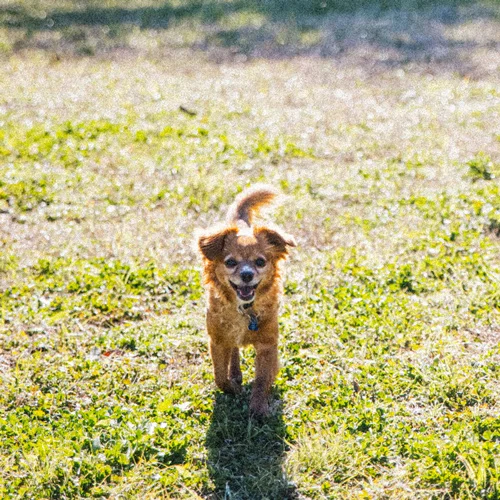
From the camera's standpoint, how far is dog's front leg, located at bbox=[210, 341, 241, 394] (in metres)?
4.55

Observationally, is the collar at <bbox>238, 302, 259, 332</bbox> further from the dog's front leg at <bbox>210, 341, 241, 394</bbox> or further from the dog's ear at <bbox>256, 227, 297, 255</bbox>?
the dog's ear at <bbox>256, 227, 297, 255</bbox>

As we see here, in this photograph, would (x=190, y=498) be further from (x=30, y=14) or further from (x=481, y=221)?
(x=30, y=14)

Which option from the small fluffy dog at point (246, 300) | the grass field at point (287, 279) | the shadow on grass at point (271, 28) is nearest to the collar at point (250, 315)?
the small fluffy dog at point (246, 300)

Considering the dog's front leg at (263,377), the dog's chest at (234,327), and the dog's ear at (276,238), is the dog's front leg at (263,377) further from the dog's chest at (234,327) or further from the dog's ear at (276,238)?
the dog's ear at (276,238)

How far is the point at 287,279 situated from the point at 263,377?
1710mm

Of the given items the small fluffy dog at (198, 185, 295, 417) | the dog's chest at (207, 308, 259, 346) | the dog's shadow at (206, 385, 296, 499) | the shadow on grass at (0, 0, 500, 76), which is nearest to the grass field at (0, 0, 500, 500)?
the dog's shadow at (206, 385, 296, 499)

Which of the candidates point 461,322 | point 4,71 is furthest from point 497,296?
point 4,71

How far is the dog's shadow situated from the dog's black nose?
86 centimetres


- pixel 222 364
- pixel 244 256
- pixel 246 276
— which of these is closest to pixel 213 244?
pixel 244 256

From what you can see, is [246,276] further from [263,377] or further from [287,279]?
[287,279]

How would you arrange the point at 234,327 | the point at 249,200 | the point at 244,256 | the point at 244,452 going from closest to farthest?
1. the point at 244,452
2. the point at 244,256
3. the point at 234,327
4. the point at 249,200

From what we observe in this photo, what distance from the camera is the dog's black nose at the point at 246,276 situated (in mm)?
4235

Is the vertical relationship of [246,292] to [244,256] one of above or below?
below

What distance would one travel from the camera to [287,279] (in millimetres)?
6094
